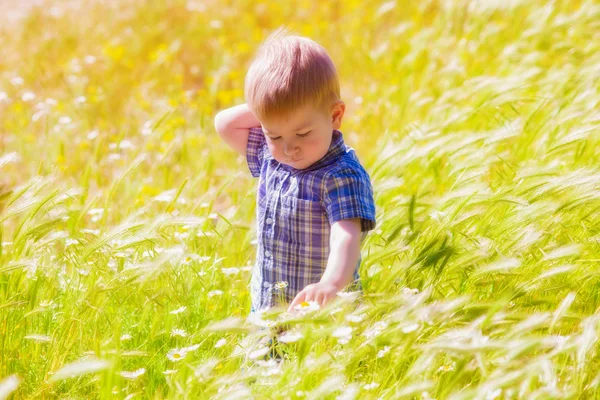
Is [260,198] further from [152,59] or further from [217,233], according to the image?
[152,59]

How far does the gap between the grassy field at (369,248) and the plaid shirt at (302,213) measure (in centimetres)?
17

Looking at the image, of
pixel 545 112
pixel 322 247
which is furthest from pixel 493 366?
pixel 545 112

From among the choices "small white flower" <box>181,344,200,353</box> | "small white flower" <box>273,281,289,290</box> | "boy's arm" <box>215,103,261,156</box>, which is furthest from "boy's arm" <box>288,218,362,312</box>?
"boy's arm" <box>215,103,261,156</box>

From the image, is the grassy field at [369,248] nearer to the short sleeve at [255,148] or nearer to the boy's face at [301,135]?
the short sleeve at [255,148]

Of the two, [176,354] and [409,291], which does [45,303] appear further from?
[409,291]

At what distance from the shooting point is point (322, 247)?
235cm

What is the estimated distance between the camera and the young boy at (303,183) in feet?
7.13

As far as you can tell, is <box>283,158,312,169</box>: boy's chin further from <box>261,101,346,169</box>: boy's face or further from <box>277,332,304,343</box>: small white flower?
<box>277,332,304,343</box>: small white flower

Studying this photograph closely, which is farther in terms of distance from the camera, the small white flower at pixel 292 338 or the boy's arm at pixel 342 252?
the boy's arm at pixel 342 252

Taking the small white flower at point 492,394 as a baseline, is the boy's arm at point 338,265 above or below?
above

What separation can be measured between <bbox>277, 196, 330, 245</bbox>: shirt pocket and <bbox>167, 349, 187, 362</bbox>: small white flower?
0.43 meters

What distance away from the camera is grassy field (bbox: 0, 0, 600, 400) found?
1938 millimetres

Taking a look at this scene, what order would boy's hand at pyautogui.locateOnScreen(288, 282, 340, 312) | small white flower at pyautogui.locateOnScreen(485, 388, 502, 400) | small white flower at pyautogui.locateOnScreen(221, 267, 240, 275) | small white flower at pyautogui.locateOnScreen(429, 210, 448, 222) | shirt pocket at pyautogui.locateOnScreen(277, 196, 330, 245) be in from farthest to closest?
1. small white flower at pyautogui.locateOnScreen(221, 267, 240, 275)
2. small white flower at pyautogui.locateOnScreen(429, 210, 448, 222)
3. shirt pocket at pyautogui.locateOnScreen(277, 196, 330, 245)
4. boy's hand at pyautogui.locateOnScreen(288, 282, 340, 312)
5. small white flower at pyautogui.locateOnScreen(485, 388, 502, 400)

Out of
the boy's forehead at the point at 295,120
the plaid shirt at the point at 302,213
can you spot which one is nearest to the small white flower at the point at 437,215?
the plaid shirt at the point at 302,213
